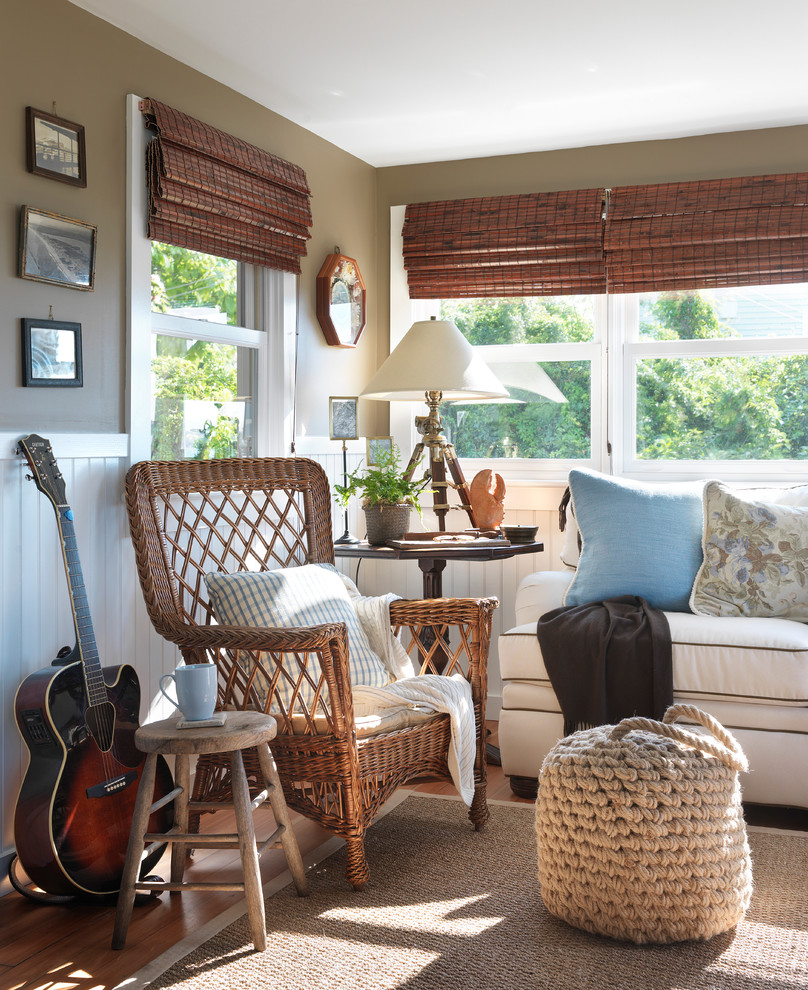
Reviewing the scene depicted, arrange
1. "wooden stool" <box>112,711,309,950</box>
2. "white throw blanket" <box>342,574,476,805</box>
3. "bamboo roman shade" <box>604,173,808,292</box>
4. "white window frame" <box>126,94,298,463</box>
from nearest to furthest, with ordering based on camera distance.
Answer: "wooden stool" <box>112,711,309,950</box> < "white throw blanket" <box>342,574,476,805</box> < "white window frame" <box>126,94,298,463</box> < "bamboo roman shade" <box>604,173,808,292</box>

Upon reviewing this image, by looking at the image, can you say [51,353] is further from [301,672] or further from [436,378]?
[436,378]

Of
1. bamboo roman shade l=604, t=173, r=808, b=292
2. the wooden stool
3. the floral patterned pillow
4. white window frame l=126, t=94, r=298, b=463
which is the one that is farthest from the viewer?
bamboo roman shade l=604, t=173, r=808, b=292

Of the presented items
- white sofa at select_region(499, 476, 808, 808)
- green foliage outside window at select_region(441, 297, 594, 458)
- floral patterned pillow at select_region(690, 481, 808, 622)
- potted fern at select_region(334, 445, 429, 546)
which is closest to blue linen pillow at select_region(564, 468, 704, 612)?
floral patterned pillow at select_region(690, 481, 808, 622)

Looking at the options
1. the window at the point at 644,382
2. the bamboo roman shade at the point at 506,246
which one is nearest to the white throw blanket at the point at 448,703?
the window at the point at 644,382

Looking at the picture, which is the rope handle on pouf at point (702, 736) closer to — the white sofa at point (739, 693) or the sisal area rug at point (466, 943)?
the sisal area rug at point (466, 943)

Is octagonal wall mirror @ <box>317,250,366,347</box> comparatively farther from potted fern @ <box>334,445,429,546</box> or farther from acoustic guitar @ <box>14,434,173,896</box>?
acoustic guitar @ <box>14,434,173,896</box>

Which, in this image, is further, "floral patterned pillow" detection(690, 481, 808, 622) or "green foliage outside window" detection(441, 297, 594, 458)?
"green foliage outside window" detection(441, 297, 594, 458)

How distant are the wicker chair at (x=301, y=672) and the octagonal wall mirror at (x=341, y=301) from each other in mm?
1046

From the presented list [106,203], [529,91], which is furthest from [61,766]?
[529,91]

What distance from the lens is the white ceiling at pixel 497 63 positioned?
279 cm

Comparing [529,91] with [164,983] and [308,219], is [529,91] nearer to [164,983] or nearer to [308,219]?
[308,219]

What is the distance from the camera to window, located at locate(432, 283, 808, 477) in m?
3.88

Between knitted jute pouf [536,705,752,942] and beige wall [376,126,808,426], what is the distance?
8.38 feet

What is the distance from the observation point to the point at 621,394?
13.4ft
